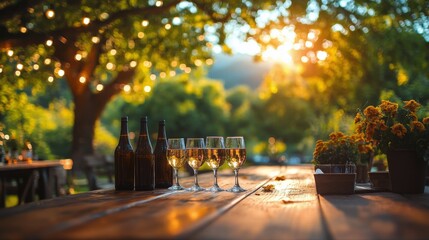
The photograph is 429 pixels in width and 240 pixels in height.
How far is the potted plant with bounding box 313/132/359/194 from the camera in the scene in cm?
307

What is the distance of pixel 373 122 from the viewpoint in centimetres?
331

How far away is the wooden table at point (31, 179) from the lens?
7.99m

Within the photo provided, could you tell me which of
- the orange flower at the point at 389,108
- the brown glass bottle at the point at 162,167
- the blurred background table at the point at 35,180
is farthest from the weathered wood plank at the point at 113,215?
the blurred background table at the point at 35,180

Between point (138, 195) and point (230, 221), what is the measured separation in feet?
3.78

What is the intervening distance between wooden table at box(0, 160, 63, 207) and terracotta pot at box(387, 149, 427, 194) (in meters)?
5.48

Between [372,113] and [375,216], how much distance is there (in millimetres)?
1292

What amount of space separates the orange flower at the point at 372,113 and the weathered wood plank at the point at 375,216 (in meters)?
0.55

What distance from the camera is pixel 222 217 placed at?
206 centimetres

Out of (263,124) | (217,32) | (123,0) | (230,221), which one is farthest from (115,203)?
(263,124)

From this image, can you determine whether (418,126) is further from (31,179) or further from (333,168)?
(31,179)

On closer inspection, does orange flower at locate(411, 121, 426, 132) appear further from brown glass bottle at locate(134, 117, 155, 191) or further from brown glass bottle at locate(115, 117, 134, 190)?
brown glass bottle at locate(115, 117, 134, 190)

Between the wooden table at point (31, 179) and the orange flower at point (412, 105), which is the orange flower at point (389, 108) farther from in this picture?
the wooden table at point (31, 179)

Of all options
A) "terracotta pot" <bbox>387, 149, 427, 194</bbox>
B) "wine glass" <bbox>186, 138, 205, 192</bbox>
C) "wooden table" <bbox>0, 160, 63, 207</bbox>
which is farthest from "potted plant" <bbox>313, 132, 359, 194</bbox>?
"wooden table" <bbox>0, 160, 63, 207</bbox>

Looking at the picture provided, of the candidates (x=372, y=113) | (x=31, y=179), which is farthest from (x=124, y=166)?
(x=31, y=179)
